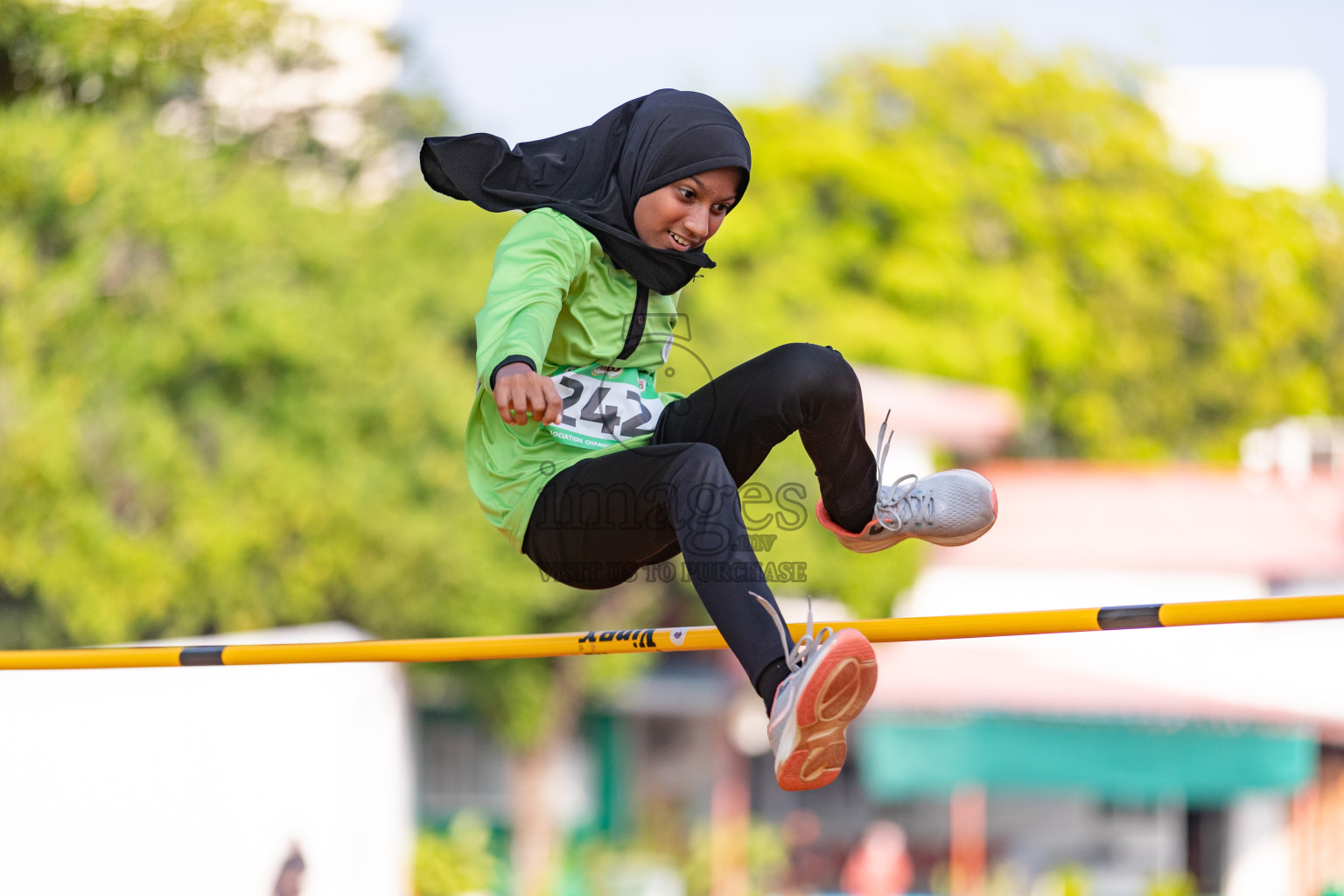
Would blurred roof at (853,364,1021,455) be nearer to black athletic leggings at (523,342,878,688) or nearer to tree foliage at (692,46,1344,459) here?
tree foliage at (692,46,1344,459)

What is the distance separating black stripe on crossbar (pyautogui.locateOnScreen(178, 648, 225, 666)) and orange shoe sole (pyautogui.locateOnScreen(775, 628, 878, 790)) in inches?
66.6

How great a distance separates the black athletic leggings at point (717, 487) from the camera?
115 inches

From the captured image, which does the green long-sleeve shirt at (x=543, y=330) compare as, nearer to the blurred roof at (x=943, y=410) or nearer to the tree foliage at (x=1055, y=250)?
the blurred roof at (x=943, y=410)

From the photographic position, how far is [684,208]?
3.18 metres

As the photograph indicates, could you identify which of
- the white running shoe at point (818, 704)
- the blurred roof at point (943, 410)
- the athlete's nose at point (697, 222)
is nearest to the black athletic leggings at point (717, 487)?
the white running shoe at point (818, 704)

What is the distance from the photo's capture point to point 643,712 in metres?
20.8

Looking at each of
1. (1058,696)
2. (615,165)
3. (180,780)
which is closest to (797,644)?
(615,165)

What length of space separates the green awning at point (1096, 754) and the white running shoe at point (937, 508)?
12.6m

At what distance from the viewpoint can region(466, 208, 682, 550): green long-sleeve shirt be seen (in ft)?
9.61

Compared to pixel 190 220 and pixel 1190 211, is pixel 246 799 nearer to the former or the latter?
pixel 190 220

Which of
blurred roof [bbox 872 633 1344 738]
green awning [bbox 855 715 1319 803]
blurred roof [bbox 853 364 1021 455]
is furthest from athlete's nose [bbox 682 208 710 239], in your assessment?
blurred roof [bbox 853 364 1021 455]

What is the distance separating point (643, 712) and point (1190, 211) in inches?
709

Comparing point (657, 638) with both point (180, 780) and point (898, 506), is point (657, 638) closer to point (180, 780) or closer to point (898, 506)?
point (898, 506)

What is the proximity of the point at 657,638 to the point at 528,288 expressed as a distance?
88 cm
